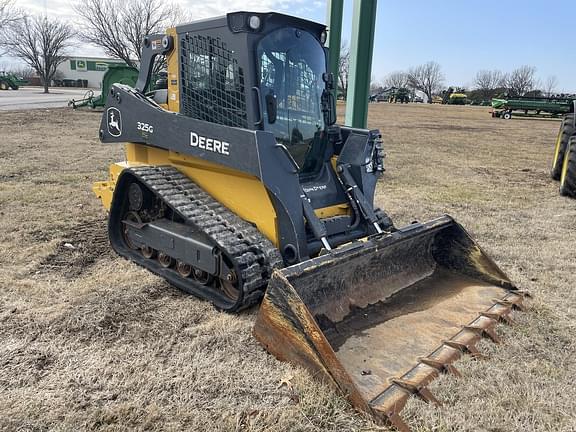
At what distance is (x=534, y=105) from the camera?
106ft

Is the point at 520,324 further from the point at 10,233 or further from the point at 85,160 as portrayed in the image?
the point at 85,160

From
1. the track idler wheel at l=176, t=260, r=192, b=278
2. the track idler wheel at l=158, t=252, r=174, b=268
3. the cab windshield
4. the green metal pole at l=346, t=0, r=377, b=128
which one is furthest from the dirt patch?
the green metal pole at l=346, t=0, r=377, b=128

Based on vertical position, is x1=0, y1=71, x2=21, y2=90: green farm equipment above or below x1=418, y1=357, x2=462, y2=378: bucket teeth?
above

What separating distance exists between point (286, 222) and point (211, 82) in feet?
4.65

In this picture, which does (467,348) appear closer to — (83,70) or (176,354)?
(176,354)

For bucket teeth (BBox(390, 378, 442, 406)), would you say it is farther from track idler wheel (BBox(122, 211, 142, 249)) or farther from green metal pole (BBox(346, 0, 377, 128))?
green metal pole (BBox(346, 0, 377, 128))

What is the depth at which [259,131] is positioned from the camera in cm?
370

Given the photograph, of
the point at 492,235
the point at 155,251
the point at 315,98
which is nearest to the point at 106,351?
the point at 155,251

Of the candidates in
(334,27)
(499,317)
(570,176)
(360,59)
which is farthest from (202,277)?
(570,176)

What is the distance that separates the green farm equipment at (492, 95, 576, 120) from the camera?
31.2 m

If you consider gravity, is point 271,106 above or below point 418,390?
above

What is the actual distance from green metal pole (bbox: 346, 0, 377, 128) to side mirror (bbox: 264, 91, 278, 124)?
204 inches

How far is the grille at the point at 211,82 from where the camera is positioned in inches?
159

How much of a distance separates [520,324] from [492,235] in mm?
2615
